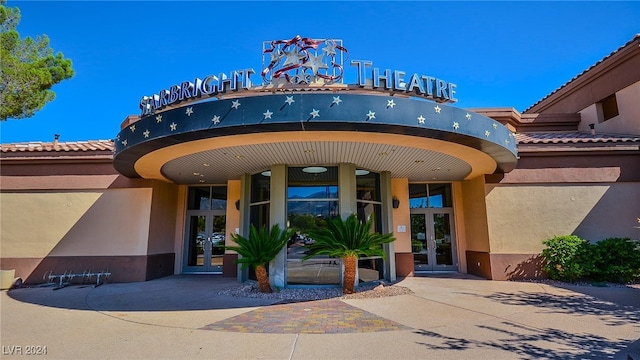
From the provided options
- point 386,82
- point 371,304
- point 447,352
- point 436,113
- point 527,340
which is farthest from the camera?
point 386,82

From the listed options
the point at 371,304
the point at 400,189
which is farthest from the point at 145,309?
the point at 400,189

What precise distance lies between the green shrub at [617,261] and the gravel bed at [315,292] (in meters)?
6.01

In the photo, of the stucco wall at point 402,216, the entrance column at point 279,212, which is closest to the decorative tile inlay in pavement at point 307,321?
the entrance column at point 279,212

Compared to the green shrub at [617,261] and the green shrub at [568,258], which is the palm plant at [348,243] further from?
the green shrub at [617,261]

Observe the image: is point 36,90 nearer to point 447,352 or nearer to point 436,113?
point 436,113

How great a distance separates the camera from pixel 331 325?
604 cm

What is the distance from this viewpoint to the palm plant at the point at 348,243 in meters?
8.82

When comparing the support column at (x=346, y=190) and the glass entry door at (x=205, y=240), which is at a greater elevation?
the support column at (x=346, y=190)

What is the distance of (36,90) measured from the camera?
32.4ft

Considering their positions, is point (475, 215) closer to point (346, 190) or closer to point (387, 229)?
point (387, 229)

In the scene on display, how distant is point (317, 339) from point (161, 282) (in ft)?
26.5

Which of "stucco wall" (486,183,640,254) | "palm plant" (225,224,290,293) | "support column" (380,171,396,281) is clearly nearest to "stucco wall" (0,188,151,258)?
"palm plant" (225,224,290,293)

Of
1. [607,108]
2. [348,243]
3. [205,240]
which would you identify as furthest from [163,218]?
[607,108]

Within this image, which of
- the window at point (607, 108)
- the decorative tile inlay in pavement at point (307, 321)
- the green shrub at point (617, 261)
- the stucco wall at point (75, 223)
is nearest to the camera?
the decorative tile inlay in pavement at point (307, 321)
